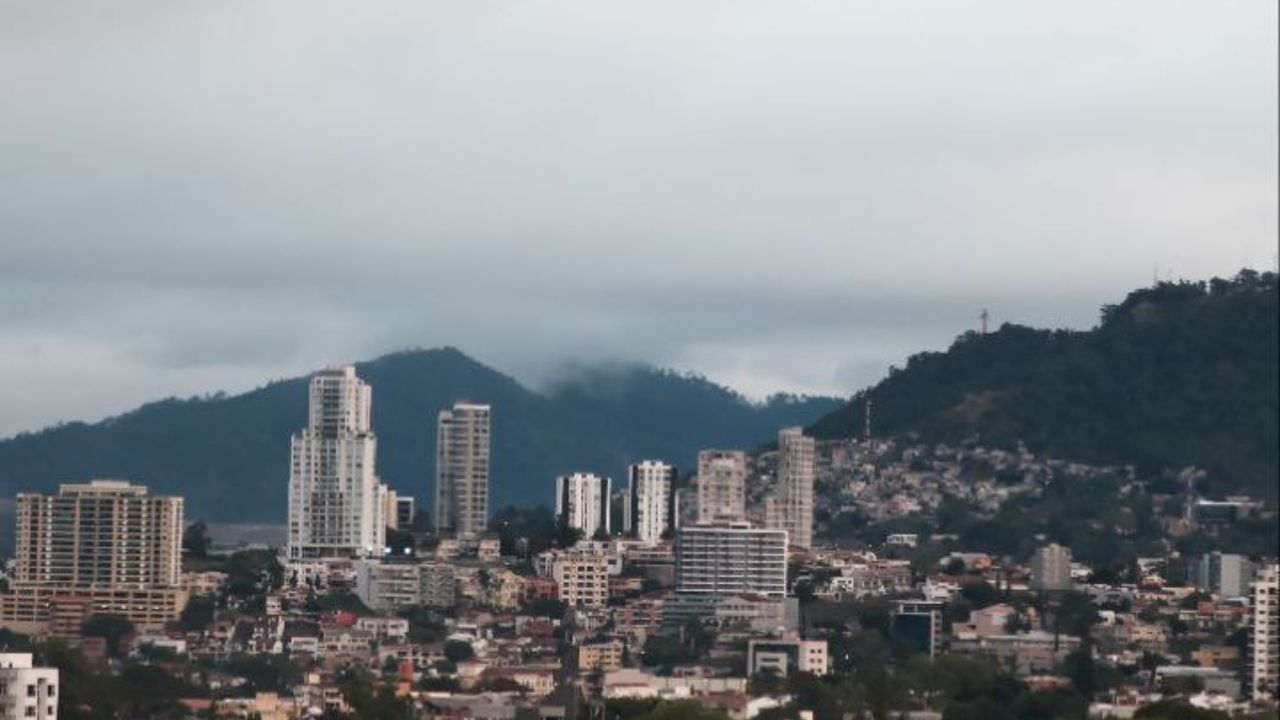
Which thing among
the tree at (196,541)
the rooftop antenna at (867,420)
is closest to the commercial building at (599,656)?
the tree at (196,541)

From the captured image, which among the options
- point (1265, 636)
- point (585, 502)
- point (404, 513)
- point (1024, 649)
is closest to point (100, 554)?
point (585, 502)

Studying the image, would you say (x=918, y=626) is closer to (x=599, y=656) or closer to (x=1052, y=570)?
(x=599, y=656)

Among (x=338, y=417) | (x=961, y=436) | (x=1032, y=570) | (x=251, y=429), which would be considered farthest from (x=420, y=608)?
(x=251, y=429)

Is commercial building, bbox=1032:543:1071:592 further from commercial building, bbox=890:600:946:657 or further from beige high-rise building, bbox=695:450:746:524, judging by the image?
beige high-rise building, bbox=695:450:746:524

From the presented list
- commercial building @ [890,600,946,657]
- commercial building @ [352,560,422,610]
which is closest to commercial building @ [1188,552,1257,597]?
commercial building @ [890,600,946,657]

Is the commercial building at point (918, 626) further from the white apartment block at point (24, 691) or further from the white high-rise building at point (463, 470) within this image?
the white apartment block at point (24, 691)

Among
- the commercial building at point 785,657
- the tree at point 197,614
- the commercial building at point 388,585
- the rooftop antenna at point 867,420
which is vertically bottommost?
the commercial building at point 785,657

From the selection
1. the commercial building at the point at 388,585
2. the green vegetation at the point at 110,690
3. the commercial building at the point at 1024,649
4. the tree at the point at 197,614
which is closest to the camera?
the green vegetation at the point at 110,690
